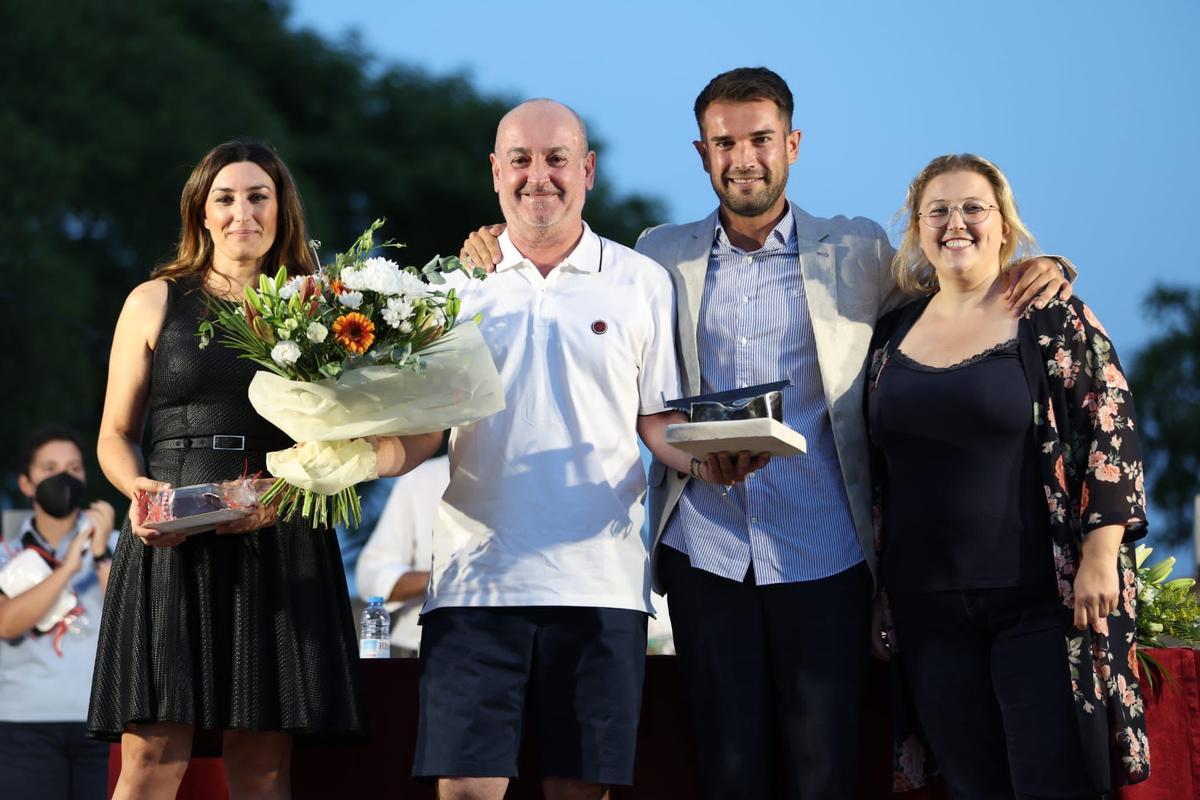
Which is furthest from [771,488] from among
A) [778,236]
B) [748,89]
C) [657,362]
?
[748,89]

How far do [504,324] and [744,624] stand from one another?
108cm

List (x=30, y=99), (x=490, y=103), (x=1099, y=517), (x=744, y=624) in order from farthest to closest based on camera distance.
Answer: (x=490, y=103) → (x=30, y=99) → (x=744, y=624) → (x=1099, y=517)

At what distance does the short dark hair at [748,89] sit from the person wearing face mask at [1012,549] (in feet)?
2.09

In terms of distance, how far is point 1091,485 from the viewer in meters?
4.57

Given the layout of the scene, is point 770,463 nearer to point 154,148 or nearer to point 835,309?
point 835,309

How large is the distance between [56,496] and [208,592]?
9.09ft

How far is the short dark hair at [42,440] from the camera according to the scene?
744 centimetres

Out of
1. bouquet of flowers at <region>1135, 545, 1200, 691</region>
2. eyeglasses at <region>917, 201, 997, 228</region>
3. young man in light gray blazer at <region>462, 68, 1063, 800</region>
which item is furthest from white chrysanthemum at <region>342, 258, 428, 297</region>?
bouquet of flowers at <region>1135, 545, 1200, 691</region>

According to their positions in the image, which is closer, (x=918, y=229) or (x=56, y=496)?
(x=918, y=229)

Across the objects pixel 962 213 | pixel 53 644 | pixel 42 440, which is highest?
pixel 962 213

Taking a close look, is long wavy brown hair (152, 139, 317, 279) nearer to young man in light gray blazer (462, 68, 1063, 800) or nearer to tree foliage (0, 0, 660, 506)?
young man in light gray blazer (462, 68, 1063, 800)

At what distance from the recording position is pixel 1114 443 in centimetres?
457

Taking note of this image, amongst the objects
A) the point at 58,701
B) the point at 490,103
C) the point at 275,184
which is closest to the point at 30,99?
the point at 490,103

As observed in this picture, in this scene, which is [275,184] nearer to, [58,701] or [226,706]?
[226,706]
